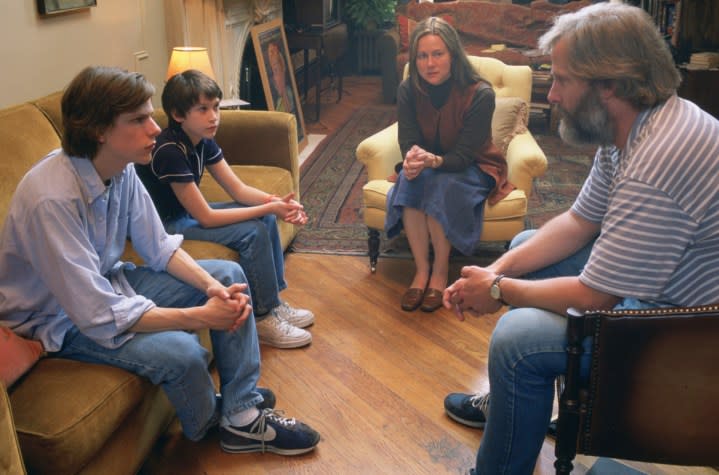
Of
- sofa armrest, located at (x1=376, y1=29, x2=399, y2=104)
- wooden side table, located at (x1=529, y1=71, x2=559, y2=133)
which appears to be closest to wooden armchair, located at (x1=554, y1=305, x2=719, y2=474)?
wooden side table, located at (x1=529, y1=71, x2=559, y2=133)

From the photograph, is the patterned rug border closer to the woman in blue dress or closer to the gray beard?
the woman in blue dress

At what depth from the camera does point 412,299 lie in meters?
3.10

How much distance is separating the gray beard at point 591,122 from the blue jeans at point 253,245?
1.24m

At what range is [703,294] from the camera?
165cm

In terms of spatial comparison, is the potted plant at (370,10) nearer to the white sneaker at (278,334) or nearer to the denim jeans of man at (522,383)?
the white sneaker at (278,334)

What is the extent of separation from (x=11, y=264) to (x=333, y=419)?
105 cm

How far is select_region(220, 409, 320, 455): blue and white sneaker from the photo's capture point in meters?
2.18

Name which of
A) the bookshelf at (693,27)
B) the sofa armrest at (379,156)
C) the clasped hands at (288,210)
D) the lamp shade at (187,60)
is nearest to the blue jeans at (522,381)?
the clasped hands at (288,210)

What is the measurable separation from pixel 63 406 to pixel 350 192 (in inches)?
119

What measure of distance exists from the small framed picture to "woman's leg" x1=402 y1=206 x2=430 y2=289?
62.6 inches

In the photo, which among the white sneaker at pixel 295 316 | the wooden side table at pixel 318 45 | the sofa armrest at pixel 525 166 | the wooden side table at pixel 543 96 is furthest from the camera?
the wooden side table at pixel 318 45

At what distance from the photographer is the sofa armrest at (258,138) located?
338cm

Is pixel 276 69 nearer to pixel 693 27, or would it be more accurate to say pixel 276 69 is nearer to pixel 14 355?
pixel 693 27

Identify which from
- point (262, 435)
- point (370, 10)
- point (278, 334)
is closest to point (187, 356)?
point (262, 435)
